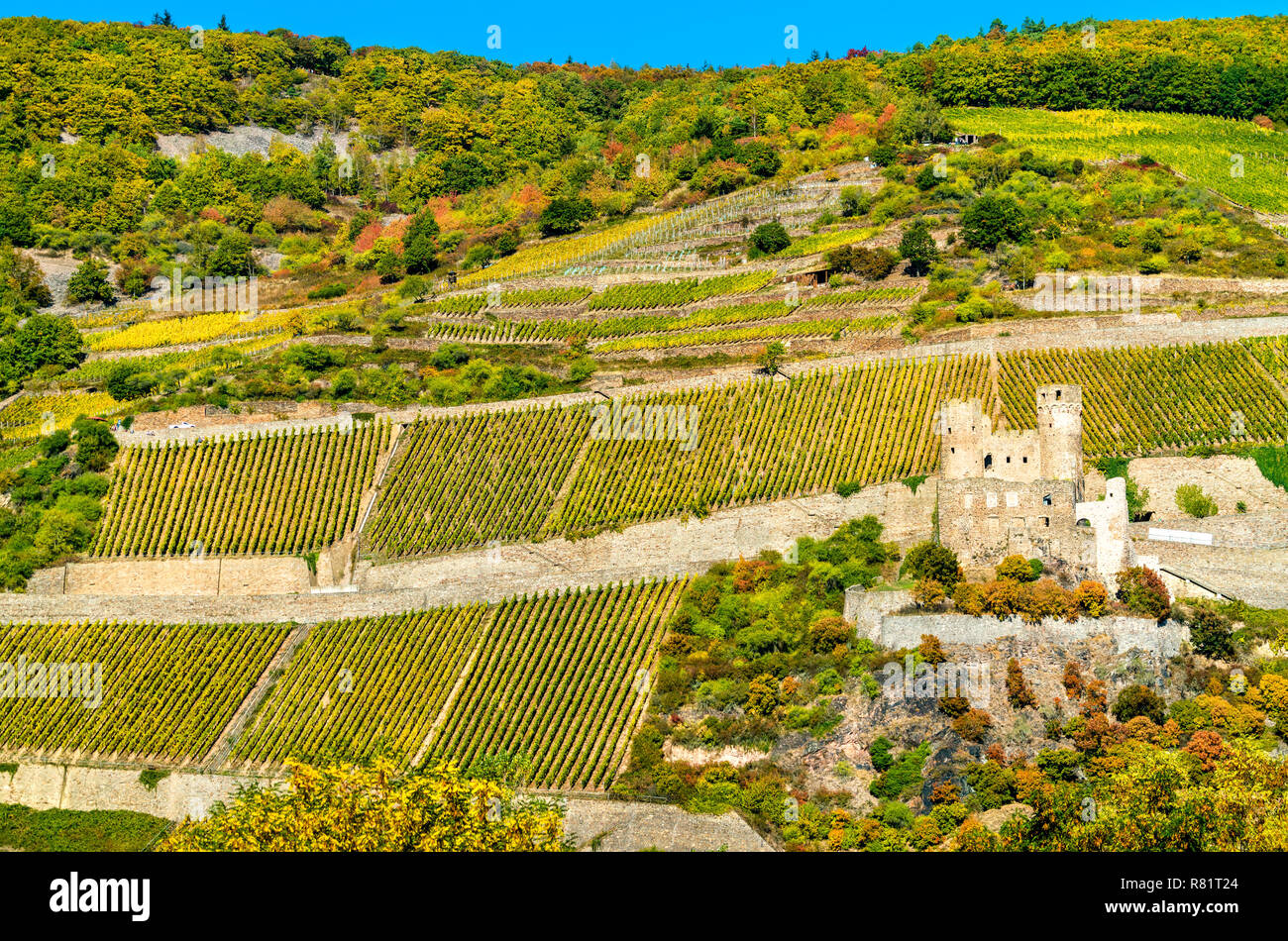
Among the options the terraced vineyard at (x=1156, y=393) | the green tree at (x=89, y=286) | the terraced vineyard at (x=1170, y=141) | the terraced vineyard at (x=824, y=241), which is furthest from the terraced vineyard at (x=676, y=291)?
the green tree at (x=89, y=286)

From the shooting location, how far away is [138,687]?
147ft

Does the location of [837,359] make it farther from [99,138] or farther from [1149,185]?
[99,138]

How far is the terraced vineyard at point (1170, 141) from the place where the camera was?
76.8 meters

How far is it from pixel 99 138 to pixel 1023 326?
234ft

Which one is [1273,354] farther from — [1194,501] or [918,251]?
[918,251]

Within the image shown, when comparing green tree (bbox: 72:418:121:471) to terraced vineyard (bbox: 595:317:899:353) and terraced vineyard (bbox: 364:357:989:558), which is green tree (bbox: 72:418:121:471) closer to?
terraced vineyard (bbox: 364:357:989:558)

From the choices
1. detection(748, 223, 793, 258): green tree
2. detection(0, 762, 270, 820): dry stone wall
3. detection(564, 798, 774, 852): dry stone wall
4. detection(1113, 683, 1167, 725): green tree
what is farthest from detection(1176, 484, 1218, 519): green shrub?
detection(748, 223, 793, 258): green tree

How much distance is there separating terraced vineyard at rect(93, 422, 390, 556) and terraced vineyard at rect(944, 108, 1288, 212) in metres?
40.0

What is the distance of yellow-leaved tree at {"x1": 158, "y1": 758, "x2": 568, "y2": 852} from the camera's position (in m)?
25.4

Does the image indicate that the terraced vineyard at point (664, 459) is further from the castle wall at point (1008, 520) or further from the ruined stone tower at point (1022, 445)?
the castle wall at point (1008, 520)

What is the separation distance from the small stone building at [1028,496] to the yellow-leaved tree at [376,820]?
14.4 meters

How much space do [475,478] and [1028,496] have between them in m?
18.9

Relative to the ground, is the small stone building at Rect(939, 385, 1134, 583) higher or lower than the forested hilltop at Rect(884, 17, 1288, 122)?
lower
